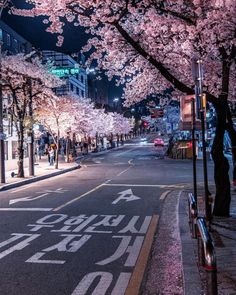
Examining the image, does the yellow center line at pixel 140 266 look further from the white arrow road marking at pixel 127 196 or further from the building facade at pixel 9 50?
the building facade at pixel 9 50

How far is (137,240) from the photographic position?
8922 millimetres

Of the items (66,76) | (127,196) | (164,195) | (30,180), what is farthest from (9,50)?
(164,195)

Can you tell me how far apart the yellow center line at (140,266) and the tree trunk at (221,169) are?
1793 millimetres

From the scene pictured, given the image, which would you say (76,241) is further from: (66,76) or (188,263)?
(66,76)

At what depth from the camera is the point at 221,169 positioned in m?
10.8

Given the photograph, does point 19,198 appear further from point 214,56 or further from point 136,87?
point 214,56

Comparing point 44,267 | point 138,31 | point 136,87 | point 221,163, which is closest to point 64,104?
point 136,87

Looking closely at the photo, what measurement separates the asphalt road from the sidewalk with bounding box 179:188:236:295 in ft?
2.27

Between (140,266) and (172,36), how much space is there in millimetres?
7269

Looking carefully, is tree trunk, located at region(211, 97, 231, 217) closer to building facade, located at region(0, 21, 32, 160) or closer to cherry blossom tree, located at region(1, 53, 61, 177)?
cherry blossom tree, located at region(1, 53, 61, 177)

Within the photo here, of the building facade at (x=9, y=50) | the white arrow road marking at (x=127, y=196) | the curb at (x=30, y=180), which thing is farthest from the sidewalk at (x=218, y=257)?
the building facade at (x=9, y=50)

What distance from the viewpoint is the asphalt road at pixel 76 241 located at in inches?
245

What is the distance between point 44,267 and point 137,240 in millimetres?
2471

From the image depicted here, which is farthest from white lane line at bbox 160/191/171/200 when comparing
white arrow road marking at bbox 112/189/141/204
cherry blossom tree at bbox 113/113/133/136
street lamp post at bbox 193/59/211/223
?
cherry blossom tree at bbox 113/113/133/136
